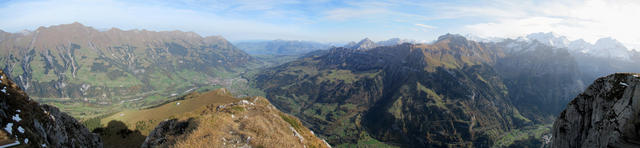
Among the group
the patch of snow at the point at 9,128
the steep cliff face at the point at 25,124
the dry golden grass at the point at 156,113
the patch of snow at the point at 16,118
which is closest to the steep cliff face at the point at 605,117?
the steep cliff face at the point at 25,124

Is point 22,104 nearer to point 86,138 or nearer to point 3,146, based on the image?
point 3,146

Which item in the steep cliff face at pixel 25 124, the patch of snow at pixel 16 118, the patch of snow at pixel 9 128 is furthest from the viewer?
the patch of snow at pixel 16 118

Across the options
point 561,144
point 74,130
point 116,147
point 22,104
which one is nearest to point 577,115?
point 561,144

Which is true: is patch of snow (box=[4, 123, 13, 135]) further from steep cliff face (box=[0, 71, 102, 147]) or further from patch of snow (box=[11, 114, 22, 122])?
patch of snow (box=[11, 114, 22, 122])

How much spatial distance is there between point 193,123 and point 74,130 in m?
12.7

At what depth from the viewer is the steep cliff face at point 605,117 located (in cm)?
1401

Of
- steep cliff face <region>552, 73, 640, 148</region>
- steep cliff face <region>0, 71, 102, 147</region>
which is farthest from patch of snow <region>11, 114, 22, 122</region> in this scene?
steep cliff face <region>552, 73, 640, 148</region>

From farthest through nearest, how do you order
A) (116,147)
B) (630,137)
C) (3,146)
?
(116,147)
(630,137)
(3,146)

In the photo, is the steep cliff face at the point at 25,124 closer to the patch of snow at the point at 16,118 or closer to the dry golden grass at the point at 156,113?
the patch of snow at the point at 16,118

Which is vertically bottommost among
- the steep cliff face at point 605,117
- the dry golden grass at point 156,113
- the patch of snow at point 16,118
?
the dry golden grass at point 156,113

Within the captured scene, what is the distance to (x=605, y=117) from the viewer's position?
16.3m

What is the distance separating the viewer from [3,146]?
505 inches

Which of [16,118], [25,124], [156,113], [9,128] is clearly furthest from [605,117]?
[156,113]

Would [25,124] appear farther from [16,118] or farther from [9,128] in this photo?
[9,128]
